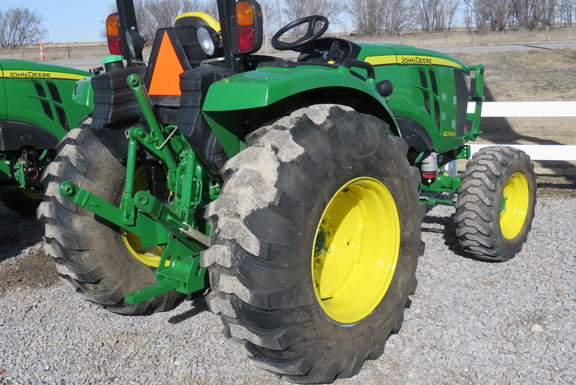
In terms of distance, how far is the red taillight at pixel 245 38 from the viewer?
9.90ft

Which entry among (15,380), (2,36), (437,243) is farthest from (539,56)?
(2,36)

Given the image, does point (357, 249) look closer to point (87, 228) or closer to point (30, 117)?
point (87, 228)

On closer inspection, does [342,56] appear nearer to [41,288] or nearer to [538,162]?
[41,288]

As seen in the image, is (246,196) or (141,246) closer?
(246,196)

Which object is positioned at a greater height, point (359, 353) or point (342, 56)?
point (342, 56)

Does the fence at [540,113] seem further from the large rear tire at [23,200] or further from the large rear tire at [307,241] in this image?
the large rear tire at [23,200]

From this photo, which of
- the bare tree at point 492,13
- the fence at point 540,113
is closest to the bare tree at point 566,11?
the bare tree at point 492,13

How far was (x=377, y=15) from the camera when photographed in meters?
38.6

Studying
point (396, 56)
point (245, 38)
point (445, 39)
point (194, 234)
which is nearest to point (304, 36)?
point (396, 56)

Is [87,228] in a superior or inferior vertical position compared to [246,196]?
inferior

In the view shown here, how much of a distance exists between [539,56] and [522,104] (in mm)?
13257

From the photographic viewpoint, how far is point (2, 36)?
43719 mm

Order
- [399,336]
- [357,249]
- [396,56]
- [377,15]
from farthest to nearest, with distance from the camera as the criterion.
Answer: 1. [377,15]
2. [396,56]
3. [399,336]
4. [357,249]

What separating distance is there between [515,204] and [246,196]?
11.4ft
